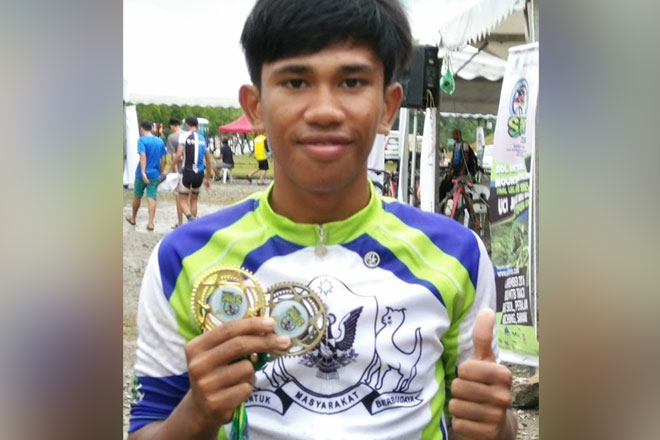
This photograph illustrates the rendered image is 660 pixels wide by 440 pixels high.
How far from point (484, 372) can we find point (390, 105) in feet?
1.57

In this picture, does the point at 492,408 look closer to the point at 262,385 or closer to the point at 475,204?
the point at 262,385

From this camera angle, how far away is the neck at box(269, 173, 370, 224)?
3.84ft

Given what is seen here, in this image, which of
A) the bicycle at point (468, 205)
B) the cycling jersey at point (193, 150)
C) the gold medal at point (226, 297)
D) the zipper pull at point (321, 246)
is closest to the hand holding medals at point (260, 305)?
the gold medal at point (226, 297)

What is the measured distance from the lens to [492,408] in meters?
1.00

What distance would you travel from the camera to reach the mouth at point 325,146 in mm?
1072

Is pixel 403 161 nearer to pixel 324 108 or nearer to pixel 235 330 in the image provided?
pixel 324 108

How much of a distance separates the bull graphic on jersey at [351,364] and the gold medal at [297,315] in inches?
2.8

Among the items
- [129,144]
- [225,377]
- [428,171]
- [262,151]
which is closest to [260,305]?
[225,377]

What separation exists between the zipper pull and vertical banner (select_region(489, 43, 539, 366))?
1772mm

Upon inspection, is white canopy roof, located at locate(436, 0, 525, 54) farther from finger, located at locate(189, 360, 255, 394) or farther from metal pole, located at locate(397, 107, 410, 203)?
finger, located at locate(189, 360, 255, 394)

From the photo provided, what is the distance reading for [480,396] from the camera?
99 cm

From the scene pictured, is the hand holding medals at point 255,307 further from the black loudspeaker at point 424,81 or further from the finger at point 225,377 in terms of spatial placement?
the black loudspeaker at point 424,81
